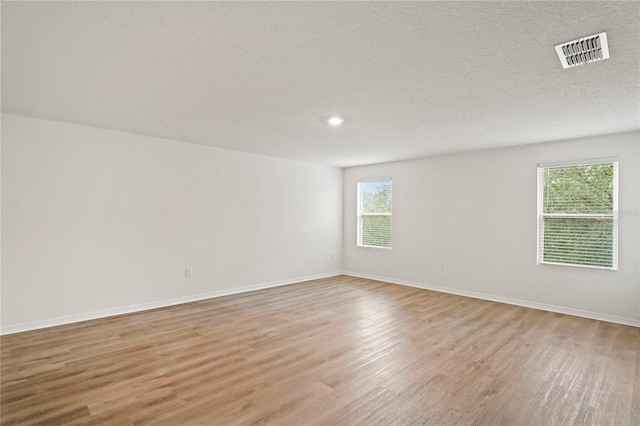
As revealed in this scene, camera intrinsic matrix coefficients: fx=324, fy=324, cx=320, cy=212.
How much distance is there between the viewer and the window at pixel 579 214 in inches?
164

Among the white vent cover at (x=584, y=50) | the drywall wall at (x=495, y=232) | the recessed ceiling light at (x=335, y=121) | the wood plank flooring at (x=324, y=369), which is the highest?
the white vent cover at (x=584, y=50)

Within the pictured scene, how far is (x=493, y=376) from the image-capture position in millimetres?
2650

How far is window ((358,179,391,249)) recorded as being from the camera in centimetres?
664

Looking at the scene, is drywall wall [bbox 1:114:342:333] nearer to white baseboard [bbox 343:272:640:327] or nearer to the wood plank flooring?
the wood plank flooring

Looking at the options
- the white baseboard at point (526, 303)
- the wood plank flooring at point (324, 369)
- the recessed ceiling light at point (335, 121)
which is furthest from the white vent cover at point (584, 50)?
the white baseboard at point (526, 303)

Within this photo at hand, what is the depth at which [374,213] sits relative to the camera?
22.5ft

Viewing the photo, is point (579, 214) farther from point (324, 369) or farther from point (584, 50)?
point (324, 369)

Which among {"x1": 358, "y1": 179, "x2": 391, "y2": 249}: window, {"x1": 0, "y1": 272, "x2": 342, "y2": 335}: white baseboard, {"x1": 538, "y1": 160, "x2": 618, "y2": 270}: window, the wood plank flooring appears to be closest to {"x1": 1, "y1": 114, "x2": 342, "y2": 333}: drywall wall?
{"x1": 0, "y1": 272, "x2": 342, "y2": 335}: white baseboard

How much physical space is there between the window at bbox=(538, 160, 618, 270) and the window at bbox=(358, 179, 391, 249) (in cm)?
265

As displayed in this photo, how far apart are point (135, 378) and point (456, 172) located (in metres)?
5.28

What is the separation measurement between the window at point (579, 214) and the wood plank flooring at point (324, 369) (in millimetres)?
846

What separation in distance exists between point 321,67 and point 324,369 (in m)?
2.44

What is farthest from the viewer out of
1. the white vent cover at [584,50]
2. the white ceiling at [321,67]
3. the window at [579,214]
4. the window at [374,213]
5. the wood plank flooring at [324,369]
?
the window at [374,213]

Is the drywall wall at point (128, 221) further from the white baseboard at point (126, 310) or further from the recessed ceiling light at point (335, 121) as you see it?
the recessed ceiling light at point (335, 121)
